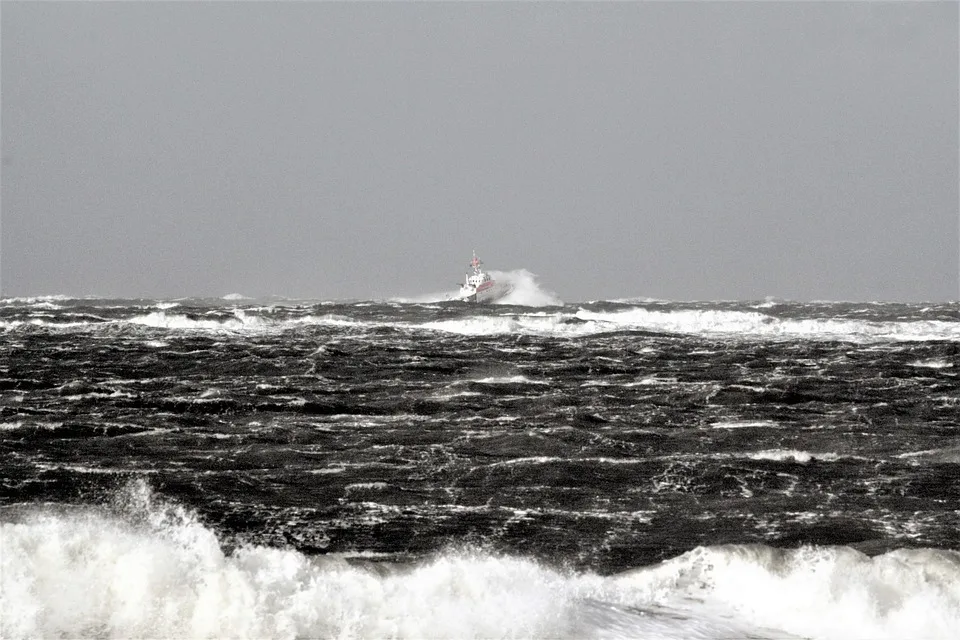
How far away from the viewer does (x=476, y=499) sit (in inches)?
632

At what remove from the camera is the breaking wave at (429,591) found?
10.3 m

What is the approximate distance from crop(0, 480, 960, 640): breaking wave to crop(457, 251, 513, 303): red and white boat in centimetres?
7514

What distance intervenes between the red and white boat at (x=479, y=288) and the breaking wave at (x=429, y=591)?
75.1m

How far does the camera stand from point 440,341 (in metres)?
45.1

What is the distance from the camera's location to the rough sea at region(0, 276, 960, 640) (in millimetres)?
10812

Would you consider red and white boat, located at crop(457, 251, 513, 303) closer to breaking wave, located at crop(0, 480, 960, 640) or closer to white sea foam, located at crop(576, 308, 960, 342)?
white sea foam, located at crop(576, 308, 960, 342)

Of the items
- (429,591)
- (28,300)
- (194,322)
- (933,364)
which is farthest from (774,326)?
(28,300)

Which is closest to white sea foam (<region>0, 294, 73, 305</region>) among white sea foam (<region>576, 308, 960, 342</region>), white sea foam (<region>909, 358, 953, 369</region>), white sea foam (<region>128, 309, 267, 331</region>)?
white sea foam (<region>128, 309, 267, 331</region>)

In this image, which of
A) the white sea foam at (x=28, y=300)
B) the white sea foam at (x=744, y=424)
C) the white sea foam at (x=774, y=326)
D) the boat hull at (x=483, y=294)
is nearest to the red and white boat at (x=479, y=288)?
the boat hull at (x=483, y=294)

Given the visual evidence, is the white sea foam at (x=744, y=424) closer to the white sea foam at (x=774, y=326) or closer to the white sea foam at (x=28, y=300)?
the white sea foam at (x=774, y=326)

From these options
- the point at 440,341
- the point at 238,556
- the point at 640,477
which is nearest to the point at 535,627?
the point at 238,556

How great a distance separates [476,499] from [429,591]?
188 inches

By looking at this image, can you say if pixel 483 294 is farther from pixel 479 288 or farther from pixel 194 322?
pixel 194 322

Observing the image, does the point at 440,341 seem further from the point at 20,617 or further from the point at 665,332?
the point at 20,617
